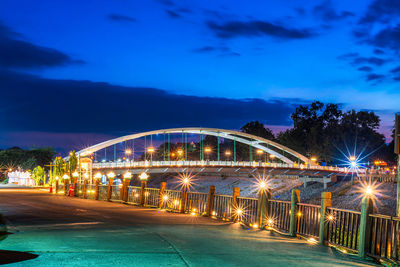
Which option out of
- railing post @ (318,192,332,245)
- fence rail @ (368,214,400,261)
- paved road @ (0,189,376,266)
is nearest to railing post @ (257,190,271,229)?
paved road @ (0,189,376,266)

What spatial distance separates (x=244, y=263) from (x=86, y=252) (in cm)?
324

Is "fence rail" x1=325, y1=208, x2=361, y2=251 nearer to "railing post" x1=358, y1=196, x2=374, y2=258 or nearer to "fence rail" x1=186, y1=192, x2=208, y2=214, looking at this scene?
"railing post" x1=358, y1=196, x2=374, y2=258

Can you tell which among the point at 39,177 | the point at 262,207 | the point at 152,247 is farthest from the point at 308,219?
the point at 39,177

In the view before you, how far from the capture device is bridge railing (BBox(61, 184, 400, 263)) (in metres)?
10.7

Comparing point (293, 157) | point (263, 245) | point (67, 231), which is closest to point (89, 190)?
point (67, 231)

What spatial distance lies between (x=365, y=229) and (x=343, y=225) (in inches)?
49.9

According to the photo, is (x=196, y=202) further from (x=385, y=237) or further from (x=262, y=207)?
(x=385, y=237)

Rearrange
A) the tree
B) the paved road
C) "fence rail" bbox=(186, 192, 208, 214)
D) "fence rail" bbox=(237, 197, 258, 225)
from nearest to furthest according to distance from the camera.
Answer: the paved road < "fence rail" bbox=(237, 197, 258, 225) < "fence rail" bbox=(186, 192, 208, 214) < the tree

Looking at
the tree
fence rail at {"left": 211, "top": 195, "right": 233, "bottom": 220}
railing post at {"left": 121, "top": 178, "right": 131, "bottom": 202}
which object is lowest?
the tree

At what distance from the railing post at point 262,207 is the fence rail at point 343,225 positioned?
330 cm

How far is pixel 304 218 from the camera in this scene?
13945 millimetres

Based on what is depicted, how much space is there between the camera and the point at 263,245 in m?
11.4

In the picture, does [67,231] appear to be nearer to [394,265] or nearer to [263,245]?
[263,245]

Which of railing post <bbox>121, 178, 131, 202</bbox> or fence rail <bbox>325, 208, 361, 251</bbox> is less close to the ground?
fence rail <bbox>325, 208, 361, 251</bbox>
